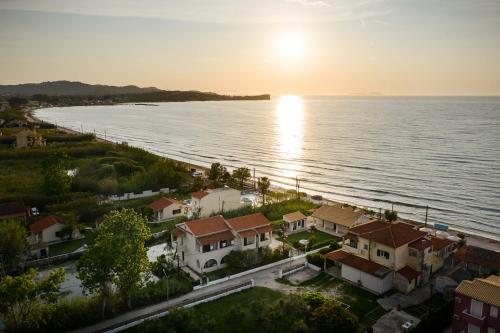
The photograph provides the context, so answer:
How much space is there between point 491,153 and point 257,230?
85.4 meters

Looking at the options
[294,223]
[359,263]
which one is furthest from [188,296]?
[294,223]

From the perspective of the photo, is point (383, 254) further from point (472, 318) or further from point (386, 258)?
point (472, 318)

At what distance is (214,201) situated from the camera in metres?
51.0

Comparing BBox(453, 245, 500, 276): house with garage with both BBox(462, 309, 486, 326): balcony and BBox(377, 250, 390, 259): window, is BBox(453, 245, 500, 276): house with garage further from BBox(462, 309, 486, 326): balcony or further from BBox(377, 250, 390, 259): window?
BBox(462, 309, 486, 326): balcony

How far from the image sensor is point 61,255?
38.6 meters

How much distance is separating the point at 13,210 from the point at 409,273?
4474cm

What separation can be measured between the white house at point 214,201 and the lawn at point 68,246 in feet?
43.0

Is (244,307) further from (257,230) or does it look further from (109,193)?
(109,193)

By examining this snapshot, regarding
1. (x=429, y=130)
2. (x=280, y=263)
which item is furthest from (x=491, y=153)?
(x=280, y=263)

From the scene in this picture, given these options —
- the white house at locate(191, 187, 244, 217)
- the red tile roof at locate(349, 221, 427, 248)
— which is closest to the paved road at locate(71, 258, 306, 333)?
the red tile roof at locate(349, 221, 427, 248)

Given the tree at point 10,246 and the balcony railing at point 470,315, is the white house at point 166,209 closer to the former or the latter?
the tree at point 10,246

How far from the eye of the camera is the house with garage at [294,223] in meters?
47.2

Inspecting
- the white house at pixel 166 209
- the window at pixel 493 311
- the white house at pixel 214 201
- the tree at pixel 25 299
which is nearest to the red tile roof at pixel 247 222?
the white house at pixel 214 201

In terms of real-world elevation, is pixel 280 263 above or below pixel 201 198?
below
